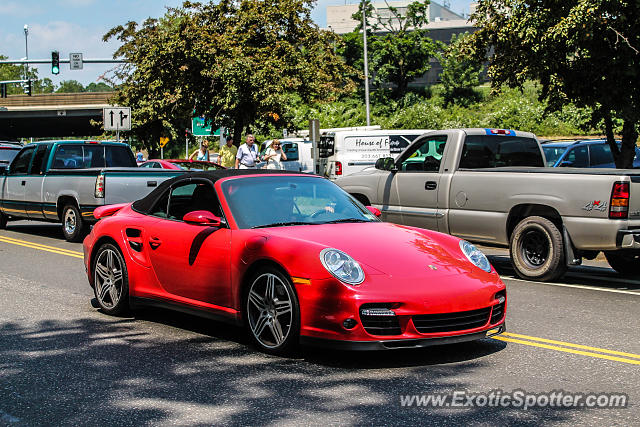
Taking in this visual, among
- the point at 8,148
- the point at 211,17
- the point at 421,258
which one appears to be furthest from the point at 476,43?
the point at 8,148

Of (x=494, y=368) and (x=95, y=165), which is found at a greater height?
(x=95, y=165)

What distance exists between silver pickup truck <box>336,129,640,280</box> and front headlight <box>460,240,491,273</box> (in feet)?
11.3

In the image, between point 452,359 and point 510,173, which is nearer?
point 452,359

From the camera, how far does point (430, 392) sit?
16.5 ft

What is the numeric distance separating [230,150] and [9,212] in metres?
6.68

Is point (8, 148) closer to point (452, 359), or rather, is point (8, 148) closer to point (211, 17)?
point (211, 17)

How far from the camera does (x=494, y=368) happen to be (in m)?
5.69

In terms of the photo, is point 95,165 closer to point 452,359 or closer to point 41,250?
point 41,250

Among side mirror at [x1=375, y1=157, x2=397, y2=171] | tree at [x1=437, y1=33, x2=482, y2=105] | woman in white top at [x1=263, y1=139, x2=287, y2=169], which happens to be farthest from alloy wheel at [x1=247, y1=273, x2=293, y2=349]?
tree at [x1=437, y1=33, x2=482, y2=105]

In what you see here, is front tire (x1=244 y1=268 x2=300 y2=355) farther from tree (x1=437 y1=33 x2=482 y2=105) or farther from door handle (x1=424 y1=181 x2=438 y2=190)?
tree (x1=437 y1=33 x2=482 y2=105)

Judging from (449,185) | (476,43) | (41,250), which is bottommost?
(41,250)

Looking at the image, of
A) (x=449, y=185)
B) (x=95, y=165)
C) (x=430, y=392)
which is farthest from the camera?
(x=95, y=165)

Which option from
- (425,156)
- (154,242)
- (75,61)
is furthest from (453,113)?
(154,242)

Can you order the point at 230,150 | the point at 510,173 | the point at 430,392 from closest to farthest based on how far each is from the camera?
the point at 430,392
the point at 510,173
the point at 230,150
